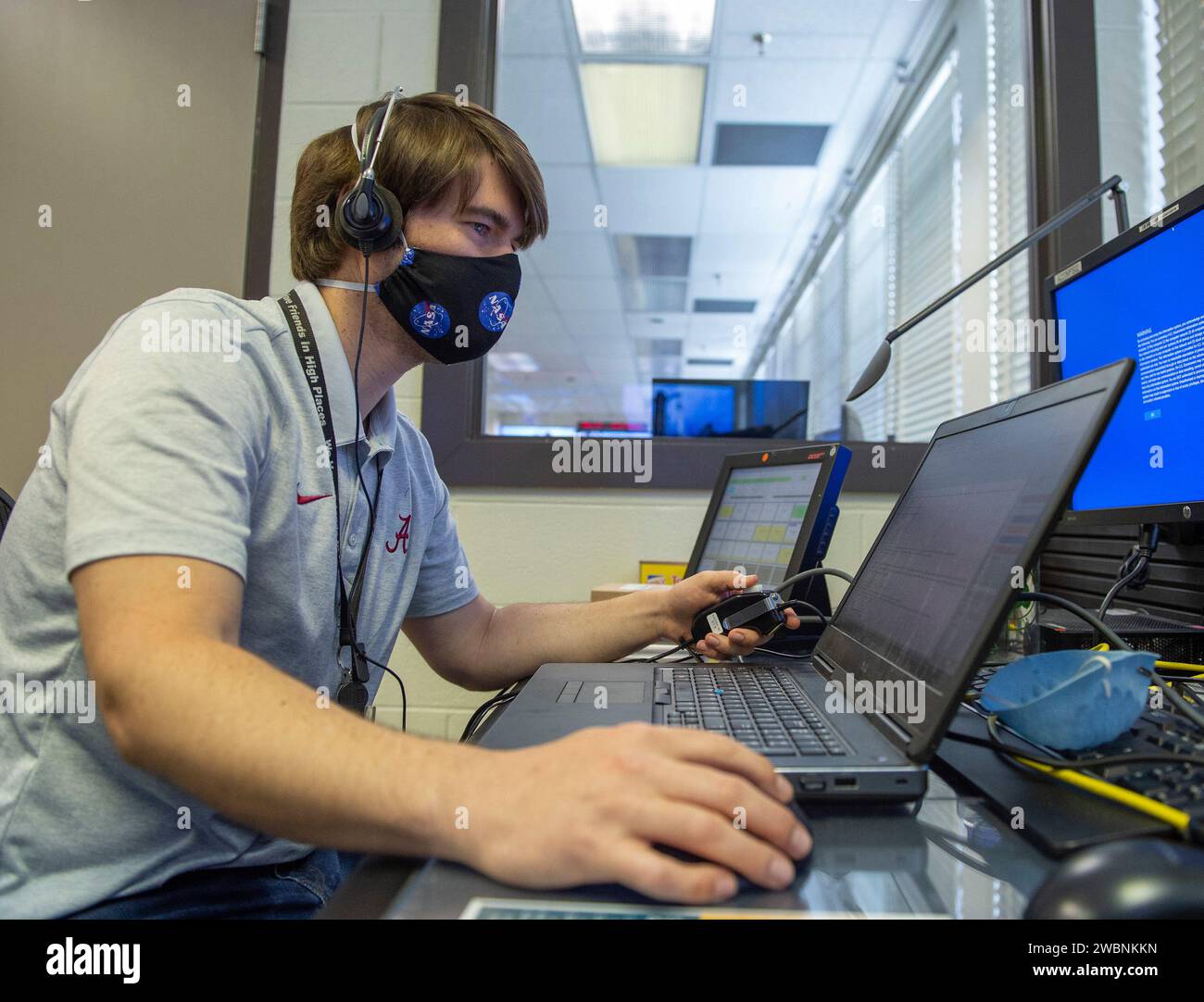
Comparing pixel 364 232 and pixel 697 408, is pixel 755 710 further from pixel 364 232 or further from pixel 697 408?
pixel 697 408

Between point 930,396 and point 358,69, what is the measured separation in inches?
77.7

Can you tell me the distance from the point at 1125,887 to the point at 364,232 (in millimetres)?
881

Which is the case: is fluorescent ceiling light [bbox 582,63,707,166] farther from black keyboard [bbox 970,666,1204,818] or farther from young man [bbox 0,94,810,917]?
black keyboard [bbox 970,666,1204,818]

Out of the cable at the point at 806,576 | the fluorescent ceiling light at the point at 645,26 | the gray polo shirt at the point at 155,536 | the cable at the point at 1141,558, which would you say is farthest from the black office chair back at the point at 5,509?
the fluorescent ceiling light at the point at 645,26

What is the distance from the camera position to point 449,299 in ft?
3.10

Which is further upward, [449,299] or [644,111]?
[644,111]

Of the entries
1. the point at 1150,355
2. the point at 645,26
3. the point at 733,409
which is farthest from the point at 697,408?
the point at 645,26

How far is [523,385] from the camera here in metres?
9.34

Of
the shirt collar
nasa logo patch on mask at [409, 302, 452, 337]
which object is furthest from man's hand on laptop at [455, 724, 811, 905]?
nasa logo patch on mask at [409, 302, 452, 337]

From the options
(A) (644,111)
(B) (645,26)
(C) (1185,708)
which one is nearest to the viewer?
(C) (1185,708)

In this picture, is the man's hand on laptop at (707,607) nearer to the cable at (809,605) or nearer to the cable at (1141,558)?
the cable at (809,605)

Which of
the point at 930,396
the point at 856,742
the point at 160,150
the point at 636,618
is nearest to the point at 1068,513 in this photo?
the point at 636,618

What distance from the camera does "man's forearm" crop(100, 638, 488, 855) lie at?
1.29ft

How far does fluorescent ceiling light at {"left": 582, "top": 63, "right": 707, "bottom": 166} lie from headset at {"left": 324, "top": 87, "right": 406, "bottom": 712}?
2497 millimetres
